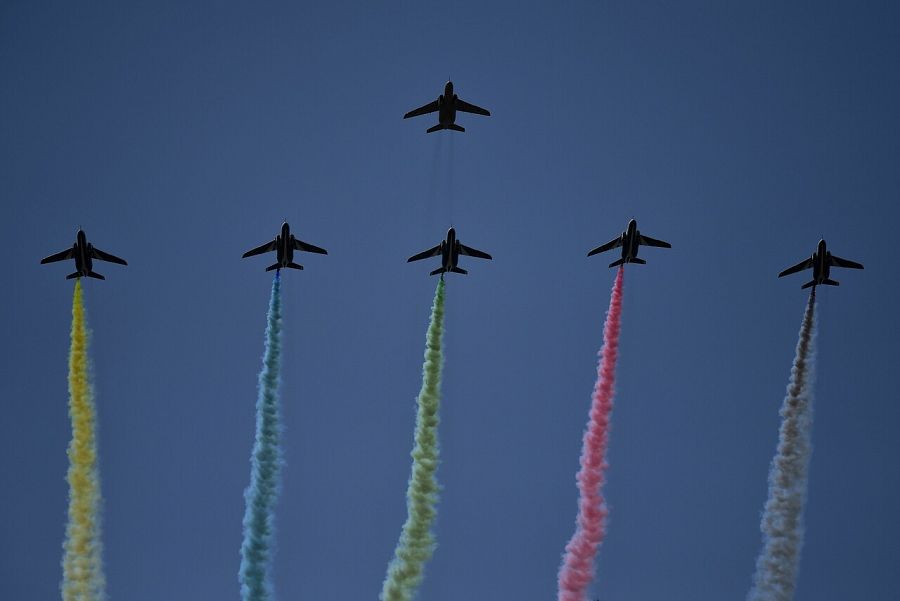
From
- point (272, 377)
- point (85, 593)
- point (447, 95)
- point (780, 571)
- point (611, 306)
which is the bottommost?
point (85, 593)

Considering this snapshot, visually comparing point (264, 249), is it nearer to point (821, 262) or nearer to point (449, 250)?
point (449, 250)

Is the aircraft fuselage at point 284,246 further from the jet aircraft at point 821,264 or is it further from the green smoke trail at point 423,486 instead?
the jet aircraft at point 821,264

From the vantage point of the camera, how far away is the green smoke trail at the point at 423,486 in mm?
51531

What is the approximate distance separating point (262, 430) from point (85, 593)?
11191 millimetres

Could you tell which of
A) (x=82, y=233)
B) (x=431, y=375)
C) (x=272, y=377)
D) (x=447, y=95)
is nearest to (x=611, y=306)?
(x=431, y=375)

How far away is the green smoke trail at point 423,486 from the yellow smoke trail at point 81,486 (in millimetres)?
14294

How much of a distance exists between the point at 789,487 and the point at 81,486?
34.7 meters

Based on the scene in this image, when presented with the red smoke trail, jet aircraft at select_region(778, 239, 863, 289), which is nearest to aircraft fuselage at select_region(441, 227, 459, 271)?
the red smoke trail

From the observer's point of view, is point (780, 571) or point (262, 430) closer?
point (780, 571)

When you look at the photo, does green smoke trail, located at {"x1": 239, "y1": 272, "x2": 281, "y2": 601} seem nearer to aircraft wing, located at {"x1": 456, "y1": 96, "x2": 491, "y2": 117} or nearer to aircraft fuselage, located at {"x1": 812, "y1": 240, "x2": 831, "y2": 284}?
aircraft wing, located at {"x1": 456, "y1": 96, "x2": 491, "y2": 117}

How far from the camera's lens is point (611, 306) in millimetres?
56750

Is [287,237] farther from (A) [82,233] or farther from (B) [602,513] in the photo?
(B) [602,513]

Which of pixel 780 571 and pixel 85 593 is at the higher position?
pixel 780 571

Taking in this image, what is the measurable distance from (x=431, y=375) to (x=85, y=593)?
1950 centimetres
